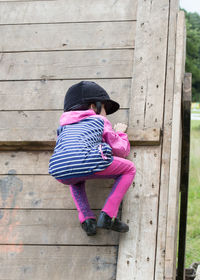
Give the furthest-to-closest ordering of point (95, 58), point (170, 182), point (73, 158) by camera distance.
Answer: point (95, 58) < point (170, 182) < point (73, 158)

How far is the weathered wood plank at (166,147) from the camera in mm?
2568

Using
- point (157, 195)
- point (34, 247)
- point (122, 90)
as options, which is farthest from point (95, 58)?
point (34, 247)

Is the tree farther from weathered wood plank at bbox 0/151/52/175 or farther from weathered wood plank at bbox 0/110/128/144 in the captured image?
weathered wood plank at bbox 0/151/52/175

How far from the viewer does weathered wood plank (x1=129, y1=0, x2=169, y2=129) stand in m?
3.01

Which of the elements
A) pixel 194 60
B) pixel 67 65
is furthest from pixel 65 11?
pixel 194 60

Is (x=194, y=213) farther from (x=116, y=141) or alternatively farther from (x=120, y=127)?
(x=116, y=141)

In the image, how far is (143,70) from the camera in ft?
10.4

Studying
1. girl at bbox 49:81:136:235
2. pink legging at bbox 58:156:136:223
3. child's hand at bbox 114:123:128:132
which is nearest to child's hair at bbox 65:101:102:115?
girl at bbox 49:81:136:235

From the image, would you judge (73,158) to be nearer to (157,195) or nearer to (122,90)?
(157,195)

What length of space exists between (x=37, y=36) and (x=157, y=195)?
1690 millimetres

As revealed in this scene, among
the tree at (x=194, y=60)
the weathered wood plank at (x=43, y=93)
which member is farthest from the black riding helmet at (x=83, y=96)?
the tree at (x=194, y=60)

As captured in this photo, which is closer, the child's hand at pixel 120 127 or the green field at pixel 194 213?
the child's hand at pixel 120 127

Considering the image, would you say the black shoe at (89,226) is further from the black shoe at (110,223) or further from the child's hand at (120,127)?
the child's hand at (120,127)

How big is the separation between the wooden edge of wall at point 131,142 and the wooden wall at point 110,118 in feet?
0.05
